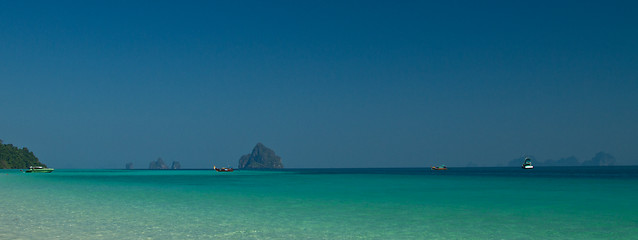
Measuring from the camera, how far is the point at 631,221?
2438 centimetres

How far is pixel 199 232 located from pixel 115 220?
6186 mm

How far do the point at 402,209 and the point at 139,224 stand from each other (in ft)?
51.2

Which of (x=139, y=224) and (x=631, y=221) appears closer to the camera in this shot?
(x=139, y=224)

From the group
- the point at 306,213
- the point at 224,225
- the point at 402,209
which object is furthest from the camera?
the point at 402,209

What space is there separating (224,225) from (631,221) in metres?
20.0

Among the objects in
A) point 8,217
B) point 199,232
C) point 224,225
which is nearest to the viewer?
point 199,232

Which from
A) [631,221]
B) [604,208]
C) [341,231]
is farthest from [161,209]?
[604,208]

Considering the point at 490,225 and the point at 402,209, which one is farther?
the point at 402,209

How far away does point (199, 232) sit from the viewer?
20.0 meters

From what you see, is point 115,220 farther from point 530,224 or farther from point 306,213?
point 530,224

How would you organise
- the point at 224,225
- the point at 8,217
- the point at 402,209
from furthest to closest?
the point at 402,209, the point at 8,217, the point at 224,225

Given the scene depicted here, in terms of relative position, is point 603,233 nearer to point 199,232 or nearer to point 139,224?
point 199,232

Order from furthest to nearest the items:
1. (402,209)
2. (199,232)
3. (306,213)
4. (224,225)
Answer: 1. (402,209)
2. (306,213)
3. (224,225)
4. (199,232)

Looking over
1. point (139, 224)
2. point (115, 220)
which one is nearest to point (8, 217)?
point (115, 220)
